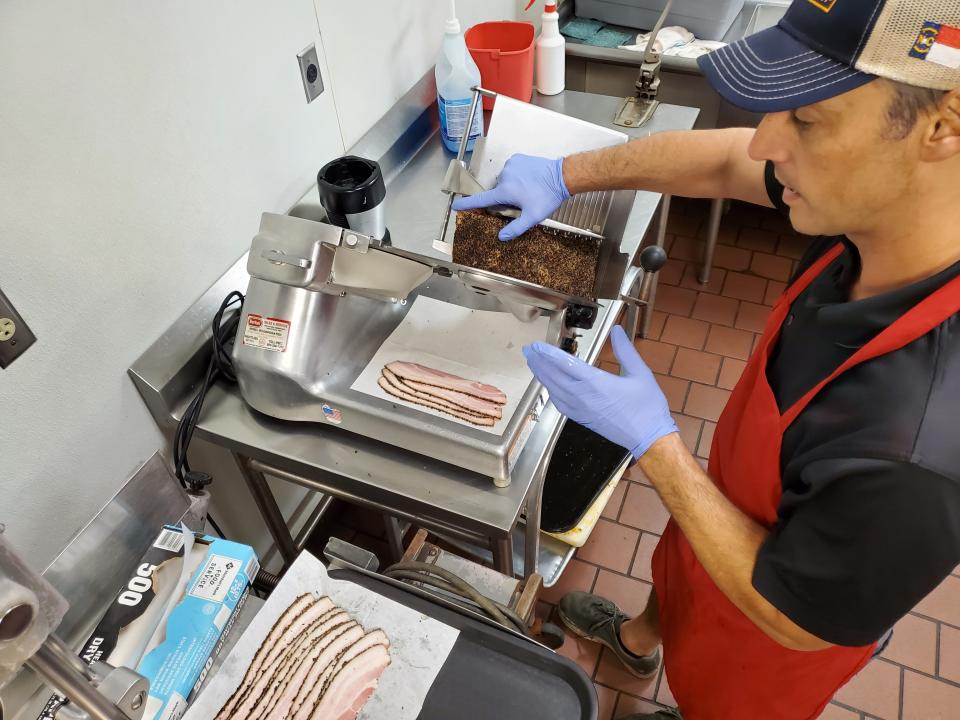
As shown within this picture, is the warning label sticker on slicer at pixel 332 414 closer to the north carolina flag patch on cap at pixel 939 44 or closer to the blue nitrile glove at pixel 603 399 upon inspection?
the blue nitrile glove at pixel 603 399

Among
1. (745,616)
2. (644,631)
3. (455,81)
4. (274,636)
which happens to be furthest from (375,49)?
(644,631)

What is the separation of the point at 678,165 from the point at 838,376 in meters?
0.64

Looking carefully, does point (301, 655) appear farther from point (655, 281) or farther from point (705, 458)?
point (655, 281)

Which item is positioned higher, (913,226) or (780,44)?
(780,44)

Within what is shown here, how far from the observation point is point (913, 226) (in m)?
0.84

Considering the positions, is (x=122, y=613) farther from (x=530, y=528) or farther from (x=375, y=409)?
(x=530, y=528)

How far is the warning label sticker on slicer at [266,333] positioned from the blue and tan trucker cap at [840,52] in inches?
30.0

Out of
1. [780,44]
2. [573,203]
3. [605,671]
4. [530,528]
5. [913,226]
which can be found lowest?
[605,671]

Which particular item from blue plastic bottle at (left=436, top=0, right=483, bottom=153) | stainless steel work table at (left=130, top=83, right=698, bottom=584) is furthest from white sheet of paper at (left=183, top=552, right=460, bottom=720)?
blue plastic bottle at (left=436, top=0, right=483, bottom=153)

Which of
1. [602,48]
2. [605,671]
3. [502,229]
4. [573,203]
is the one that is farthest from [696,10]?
[605,671]

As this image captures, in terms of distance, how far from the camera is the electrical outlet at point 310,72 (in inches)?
56.0

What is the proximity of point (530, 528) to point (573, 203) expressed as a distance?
718 millimetres

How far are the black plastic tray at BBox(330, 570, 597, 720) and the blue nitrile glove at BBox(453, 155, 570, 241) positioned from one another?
70 centimetres

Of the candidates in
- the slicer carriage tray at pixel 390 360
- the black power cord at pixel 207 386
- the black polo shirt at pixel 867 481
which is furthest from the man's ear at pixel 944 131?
the black power cord at pixel 207 386
